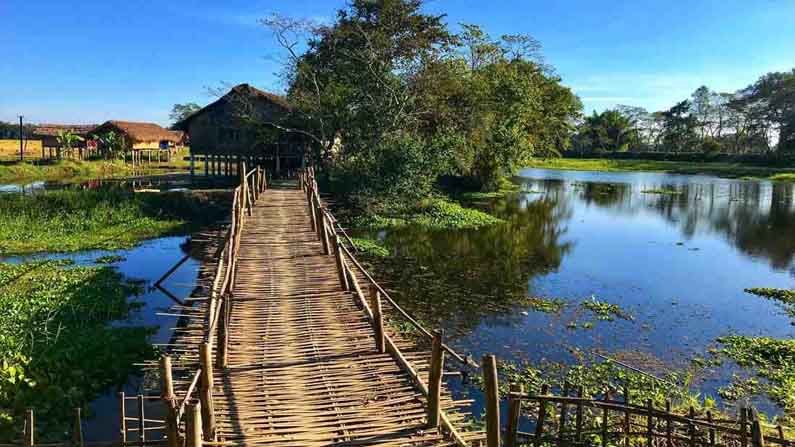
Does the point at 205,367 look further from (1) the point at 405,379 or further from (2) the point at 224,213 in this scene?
(2) the point at 224,213

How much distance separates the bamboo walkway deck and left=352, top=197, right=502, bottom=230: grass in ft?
45.7

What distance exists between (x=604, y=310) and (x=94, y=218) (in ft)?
61.5

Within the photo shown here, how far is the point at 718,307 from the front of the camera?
13.7m

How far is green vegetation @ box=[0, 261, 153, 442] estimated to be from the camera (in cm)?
734

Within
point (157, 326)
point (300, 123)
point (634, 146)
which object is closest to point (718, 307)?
point (157, 326)

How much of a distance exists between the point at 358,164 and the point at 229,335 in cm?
1824

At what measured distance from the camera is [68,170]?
1607 inches

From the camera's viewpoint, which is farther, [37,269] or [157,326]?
[37,269]

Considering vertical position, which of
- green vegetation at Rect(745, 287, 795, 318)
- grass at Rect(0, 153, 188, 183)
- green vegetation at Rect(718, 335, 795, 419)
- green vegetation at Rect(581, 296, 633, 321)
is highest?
grass at Rect(0, 153, 188, 183)

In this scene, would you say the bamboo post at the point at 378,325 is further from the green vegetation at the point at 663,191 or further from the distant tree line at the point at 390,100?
the green vegetation at the point at 663,191

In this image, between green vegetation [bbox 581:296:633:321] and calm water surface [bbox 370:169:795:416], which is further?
green vegetation [bbox 581:296:633:321]

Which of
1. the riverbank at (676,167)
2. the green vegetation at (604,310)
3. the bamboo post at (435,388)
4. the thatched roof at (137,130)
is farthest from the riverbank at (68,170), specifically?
the bamboo post at (435,388)

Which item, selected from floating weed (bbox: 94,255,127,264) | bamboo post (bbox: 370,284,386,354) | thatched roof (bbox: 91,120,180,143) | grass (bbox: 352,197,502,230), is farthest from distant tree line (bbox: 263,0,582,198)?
thatched roof (bbox: 91,120,180,143)

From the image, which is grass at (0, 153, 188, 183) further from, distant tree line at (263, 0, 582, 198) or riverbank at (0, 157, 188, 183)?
distant tree line at (263, 0, 582, 198)
